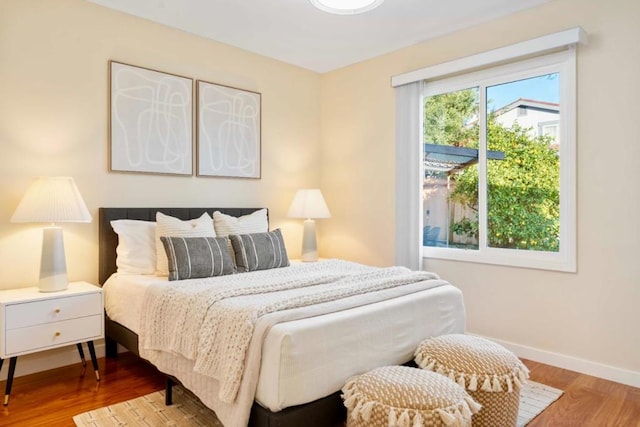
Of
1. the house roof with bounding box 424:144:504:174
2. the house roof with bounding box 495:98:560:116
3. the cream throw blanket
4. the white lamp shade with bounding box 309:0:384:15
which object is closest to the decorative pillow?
the cream throw blanket

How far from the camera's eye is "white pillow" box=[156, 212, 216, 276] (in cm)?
304

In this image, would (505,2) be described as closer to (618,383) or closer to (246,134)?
(246,134)

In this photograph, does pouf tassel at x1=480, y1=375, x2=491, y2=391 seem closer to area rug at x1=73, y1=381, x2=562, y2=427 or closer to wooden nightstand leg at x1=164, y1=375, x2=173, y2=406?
area rug at x1=73, y1=381, x2=562, y2=427

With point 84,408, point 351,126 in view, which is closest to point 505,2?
point 351,126

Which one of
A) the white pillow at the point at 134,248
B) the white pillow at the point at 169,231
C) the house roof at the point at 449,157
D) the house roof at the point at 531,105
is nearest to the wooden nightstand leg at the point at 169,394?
the white pillow at the point at 169,231

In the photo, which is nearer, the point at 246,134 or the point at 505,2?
the point at 505,2

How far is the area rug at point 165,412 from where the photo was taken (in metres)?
2.28

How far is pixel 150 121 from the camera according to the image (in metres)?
3.48

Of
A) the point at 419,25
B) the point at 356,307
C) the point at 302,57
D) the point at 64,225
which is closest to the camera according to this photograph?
the point at 356,307

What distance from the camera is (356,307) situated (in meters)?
2.21

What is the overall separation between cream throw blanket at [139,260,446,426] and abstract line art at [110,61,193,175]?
4.11 feet

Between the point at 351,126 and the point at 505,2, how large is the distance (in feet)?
6.17

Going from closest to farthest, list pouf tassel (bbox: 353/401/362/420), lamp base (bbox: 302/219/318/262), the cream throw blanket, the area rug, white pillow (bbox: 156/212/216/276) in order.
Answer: pouf tassel (bbox: 353/401/362/420) → the cream throw blanket → the area rug → white pillow (bbox: 156/212/216/276) → lamp base (bbox: 302/219/318/262)

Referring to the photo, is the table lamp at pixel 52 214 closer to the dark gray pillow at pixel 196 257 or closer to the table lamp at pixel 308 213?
the dark gray pillow at pixel 196 257
